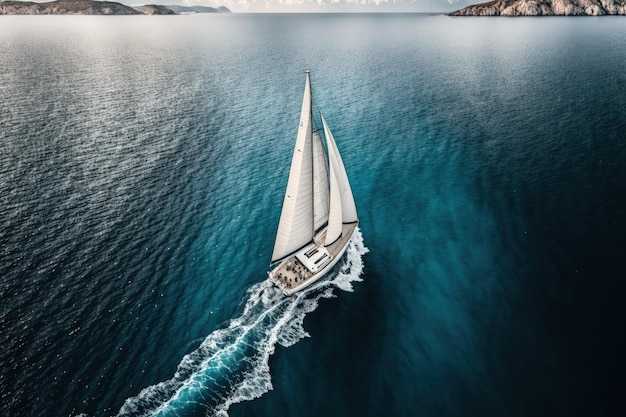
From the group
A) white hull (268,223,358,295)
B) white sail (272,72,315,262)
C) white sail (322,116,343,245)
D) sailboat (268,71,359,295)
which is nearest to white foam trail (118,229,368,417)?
white hull (268,223,358,295)

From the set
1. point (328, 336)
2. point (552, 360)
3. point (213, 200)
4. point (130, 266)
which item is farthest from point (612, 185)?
point (130, 266)

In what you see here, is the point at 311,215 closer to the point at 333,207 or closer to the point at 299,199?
the point at 333,207

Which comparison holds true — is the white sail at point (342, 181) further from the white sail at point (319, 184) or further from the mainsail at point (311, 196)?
the white sail at point (319, 184)

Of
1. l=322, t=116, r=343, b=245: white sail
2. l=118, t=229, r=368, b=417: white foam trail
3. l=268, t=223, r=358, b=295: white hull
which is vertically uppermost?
l=322, t=116, r=343, b=245: white sail

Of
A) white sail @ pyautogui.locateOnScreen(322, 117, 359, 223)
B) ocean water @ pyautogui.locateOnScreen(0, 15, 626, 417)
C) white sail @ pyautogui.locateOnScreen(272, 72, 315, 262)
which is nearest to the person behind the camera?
ocean water @ pyautogui.locateOnScreen(0, 15, 626, 417)

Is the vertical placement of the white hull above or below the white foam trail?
above

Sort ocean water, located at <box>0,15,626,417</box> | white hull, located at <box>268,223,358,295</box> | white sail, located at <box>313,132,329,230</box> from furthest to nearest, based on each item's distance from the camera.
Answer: white sail, located at <box>313,132,329,230</box>, white hull, located at <box>268,223,358,295</box>, ocean water, located at <box>0,15,626,417</box>

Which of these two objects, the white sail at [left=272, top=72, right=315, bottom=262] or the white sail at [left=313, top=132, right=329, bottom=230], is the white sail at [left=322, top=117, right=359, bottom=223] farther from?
the white sail at [left=272, top=72, right=315, bottom=262]

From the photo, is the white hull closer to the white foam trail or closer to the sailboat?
the sailboat

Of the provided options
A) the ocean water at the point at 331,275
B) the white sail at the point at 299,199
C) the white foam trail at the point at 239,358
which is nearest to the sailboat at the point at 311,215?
the white sail at the point at 299,199

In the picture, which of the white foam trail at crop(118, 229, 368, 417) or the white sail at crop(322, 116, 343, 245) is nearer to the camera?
the white foam trail at crop(118, 229, 368, 417)
